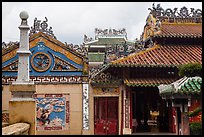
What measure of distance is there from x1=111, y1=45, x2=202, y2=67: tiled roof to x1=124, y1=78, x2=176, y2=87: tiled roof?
70 centimetres

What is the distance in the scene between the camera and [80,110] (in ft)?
53.8

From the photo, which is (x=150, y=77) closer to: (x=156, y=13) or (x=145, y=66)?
(x=145, y=66)

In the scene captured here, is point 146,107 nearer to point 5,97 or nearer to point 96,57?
point 5,97

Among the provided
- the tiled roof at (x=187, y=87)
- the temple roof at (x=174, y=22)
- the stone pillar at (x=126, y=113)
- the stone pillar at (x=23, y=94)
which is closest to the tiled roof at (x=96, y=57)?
the temple roof at (x=174, y=22)

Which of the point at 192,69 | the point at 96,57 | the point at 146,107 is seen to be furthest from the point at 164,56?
the point at 192,69

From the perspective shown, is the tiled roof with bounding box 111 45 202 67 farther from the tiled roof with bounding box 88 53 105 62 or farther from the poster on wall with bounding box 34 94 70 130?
the tiled roof with bounding box 88 53 105 62

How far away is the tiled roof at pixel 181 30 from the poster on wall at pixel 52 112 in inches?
193

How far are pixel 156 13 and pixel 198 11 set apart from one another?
6.32 ft

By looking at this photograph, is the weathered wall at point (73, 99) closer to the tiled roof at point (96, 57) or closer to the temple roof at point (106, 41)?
the tiled roof at point (96, 57)

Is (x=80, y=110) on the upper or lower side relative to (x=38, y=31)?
lower

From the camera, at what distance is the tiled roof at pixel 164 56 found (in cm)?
1512

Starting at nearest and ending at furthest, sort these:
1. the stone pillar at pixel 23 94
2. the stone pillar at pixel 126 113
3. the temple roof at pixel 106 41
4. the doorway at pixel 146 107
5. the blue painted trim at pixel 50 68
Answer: the stone pillar at pixel 23 94 < the stone pillar at pixel 126 113 < the blue painted trim at pixel 50 68 < the doorway at pixel 146 107 < the temple roof at pixel 106 41

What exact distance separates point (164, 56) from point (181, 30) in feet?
6.74

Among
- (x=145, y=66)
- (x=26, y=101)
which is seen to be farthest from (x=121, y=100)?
(x=26, y=101)
